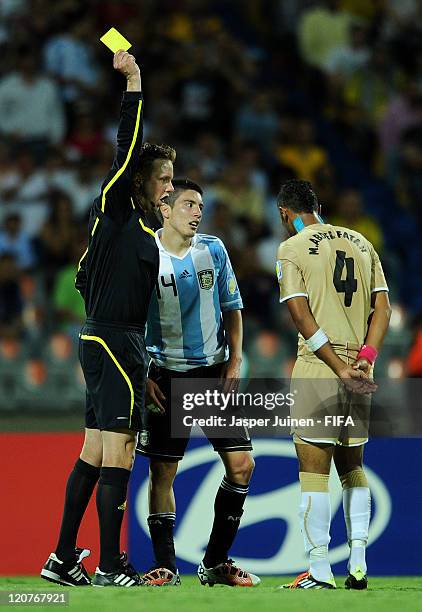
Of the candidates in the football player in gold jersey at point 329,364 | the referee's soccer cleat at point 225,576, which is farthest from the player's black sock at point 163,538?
the football player in gold jersey at point 329,364

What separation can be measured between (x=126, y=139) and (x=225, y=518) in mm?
1985

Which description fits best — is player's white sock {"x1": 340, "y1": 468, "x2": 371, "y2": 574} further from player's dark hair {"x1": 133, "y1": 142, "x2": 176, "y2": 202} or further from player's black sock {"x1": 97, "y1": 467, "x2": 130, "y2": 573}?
player's dark hair {"x1": 133, "y1": 142, "x2": 176, "y2": 202}

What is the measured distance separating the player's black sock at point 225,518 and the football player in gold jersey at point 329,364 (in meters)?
0.44

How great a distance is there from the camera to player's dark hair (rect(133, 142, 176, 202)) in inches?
254

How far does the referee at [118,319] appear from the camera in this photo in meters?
6.11

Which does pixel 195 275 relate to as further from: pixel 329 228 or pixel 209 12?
pixel 209 12

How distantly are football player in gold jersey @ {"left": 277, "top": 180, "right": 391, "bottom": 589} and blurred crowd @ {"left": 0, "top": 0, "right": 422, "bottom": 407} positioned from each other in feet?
12.1

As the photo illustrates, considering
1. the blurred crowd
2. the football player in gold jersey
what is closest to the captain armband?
Result: the football player in gold jersey

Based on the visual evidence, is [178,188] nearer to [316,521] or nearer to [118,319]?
[118,319]

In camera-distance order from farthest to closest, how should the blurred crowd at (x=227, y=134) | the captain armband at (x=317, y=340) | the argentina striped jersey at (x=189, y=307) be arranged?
the blurred crowd at (x=227, y=134) < the argentina striped jersey at (x=189, y=307) < the captain armband at (x=317, y=340)

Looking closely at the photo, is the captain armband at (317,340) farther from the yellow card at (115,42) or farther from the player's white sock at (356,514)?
the yellow card at (115,42)

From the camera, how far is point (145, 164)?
6.45 m

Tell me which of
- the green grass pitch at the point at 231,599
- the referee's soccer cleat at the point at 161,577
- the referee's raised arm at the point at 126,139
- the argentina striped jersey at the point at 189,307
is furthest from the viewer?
the argentina striped jersey at the point at 189,307

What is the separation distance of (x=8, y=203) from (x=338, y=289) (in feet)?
18.9
